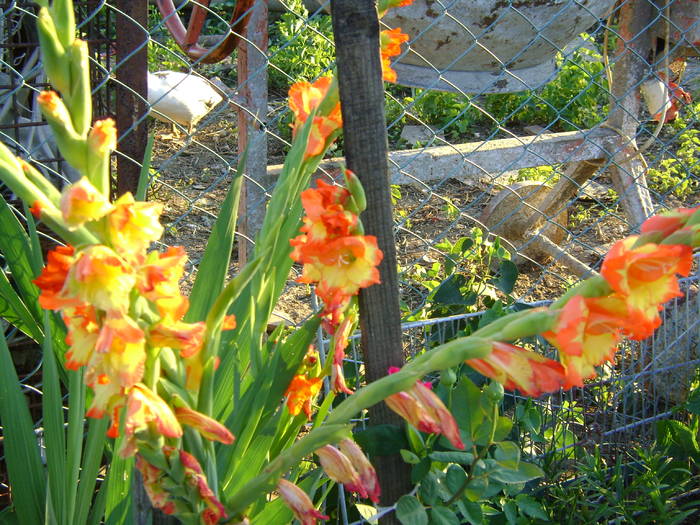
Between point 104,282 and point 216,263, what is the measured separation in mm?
516

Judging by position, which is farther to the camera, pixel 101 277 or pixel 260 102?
pixel 260 102

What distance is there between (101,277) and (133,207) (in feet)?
0.20

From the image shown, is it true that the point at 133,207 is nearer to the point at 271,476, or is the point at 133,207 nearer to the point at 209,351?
the point at 209,351

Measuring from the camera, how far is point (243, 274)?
738 mm

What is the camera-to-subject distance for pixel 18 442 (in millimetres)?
1135

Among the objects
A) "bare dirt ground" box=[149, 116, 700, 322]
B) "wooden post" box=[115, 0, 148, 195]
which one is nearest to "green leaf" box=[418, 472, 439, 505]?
"wooden post" box=[115, 0, 148, 195]

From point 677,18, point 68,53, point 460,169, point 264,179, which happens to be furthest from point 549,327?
point 677,18

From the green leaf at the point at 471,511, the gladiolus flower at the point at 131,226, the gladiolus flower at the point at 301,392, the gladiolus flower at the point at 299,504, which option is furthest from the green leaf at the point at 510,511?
the gladiolus flower at the point at 131,226

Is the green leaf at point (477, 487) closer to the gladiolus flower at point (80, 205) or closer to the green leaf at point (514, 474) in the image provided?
the green leaf at point (514, 474)

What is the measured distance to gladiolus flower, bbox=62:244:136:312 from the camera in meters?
0.58

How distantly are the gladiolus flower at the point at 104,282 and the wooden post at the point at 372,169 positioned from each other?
41 cm

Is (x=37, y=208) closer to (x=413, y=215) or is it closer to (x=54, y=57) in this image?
(x=54, y=57)

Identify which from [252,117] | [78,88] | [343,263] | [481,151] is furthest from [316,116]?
[481,151]

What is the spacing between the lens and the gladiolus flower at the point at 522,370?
2.30 ft
